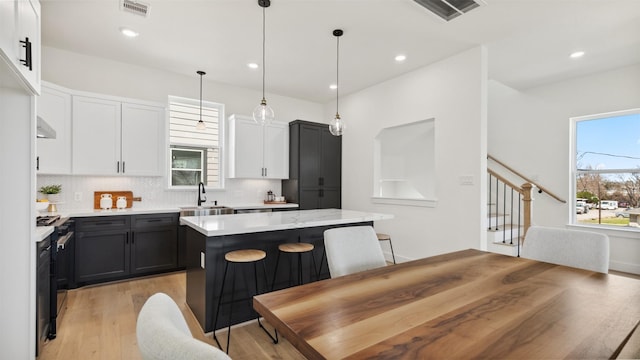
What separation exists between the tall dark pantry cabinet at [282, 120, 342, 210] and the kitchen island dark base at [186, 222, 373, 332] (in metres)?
2.24

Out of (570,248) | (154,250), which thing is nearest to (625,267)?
(570,248)

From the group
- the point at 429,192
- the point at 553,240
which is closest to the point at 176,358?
the point at 553,240

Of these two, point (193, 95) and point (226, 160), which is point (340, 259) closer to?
point (226, 160)

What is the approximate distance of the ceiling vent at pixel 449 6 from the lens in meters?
2.78

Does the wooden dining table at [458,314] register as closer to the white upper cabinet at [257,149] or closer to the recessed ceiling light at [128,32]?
the recessed ceiling light at [128,32]

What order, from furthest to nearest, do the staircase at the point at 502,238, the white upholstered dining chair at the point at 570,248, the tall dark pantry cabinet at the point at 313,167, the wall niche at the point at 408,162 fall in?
the wall niche at the point at 408,162 → the tall dark pantry cabinet at the point at 313,167 → the staircase at the point at 502,238 → the white upholstered dining chair at the point at 570,248

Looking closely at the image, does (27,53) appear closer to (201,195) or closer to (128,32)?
(128,32)

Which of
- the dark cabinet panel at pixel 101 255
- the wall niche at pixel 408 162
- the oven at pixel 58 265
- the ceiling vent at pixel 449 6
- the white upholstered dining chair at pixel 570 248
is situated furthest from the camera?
the wall niche at pixel 408 162

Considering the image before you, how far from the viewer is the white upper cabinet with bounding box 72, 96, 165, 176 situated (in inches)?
145

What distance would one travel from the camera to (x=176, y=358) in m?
0.54

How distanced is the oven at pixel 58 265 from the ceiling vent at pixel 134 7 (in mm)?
2082

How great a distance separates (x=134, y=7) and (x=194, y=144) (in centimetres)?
220

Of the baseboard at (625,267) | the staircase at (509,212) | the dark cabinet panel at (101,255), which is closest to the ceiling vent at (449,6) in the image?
the staircase at (509,212)

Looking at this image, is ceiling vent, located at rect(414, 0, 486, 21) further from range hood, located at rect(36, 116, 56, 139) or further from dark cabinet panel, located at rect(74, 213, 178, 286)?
dark cabinet panel, located at rect(74, 213, 178, 286)
